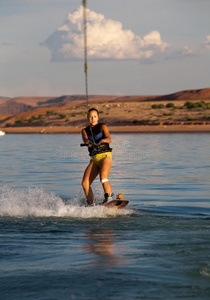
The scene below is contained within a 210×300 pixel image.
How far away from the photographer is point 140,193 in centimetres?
1287

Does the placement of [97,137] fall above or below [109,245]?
above

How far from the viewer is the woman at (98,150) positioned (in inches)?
378

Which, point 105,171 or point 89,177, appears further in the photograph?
point 89,177

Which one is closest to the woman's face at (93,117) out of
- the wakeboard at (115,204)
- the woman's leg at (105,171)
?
the woman's leg at (105,171)

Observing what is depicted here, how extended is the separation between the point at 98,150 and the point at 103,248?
305cm

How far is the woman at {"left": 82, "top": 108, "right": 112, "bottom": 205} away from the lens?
9594 mm

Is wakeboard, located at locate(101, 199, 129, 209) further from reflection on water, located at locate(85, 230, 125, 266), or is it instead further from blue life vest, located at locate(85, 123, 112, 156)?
reflection on water, located at locate(85, 230, 125, 266)

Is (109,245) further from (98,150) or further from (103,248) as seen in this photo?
(98,150)

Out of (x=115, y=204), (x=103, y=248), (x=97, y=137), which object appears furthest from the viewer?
(x=97, y=137)

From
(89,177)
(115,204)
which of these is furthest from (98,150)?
(115,204)

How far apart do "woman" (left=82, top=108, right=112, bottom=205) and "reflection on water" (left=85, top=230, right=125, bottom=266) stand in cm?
177

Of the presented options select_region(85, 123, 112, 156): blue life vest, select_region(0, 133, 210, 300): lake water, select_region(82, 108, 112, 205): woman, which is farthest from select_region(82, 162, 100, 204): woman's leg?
select_region(0, 133, 210, 300): lake water

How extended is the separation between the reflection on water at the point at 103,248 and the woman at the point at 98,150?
1768 mm

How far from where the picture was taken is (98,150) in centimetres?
968
